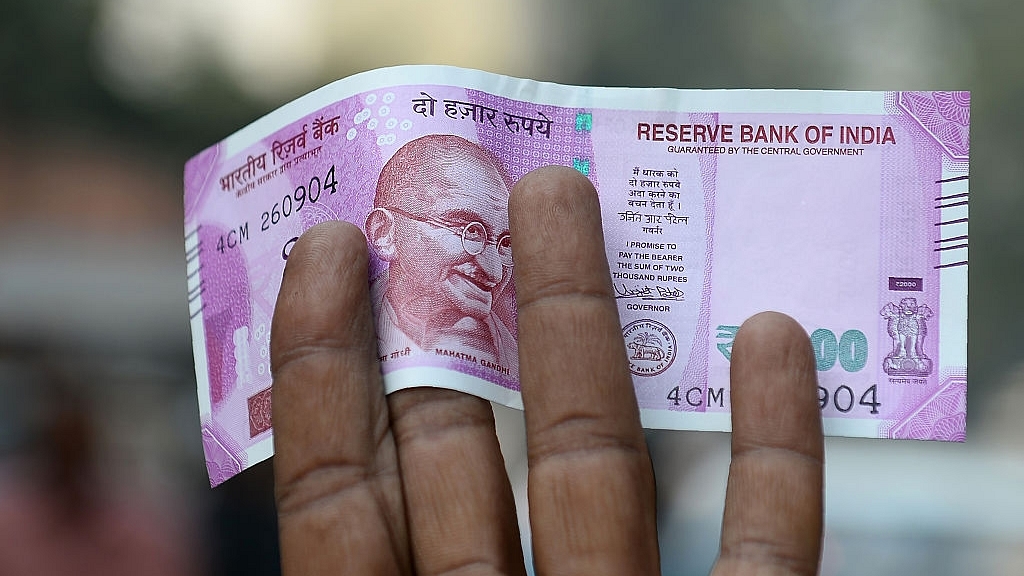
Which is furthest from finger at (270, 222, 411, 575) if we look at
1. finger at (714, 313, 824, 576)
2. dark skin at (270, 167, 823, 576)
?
finger at (714, 313, 824, 576)

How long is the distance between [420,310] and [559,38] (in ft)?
1.50

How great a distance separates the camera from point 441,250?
56cm

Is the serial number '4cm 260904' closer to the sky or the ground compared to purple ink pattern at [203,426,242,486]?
closer to the sky

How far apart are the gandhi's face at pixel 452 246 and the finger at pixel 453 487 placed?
72mm

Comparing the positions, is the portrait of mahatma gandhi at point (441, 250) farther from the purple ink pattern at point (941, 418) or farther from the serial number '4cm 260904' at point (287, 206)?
the purple ink pattern at point (941, 418)

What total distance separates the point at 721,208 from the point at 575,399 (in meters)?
0.20

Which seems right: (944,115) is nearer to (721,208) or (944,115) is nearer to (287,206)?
(721,208)

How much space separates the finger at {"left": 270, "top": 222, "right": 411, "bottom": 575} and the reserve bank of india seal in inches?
7.8

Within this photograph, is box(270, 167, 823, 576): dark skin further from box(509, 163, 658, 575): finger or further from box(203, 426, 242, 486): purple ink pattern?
box(203, 426, 242, 486): purple ink pattern

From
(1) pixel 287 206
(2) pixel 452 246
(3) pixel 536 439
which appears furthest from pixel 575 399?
(1) pixel 287 206

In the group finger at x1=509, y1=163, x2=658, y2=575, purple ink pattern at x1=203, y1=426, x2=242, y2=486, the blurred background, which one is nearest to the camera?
finger at x1=509, y1=163, x2=658, y2=575

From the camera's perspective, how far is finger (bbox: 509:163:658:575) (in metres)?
0.52
